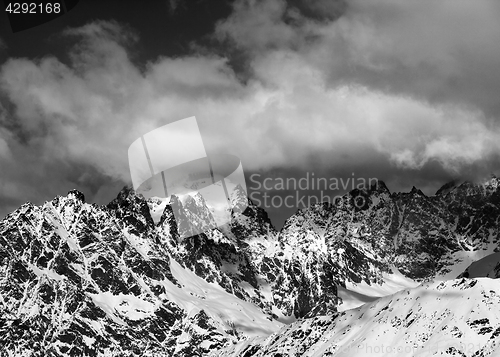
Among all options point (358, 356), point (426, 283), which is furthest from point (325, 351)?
point (426, 283)

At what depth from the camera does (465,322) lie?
547 ft

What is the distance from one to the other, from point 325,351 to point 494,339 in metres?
53.1

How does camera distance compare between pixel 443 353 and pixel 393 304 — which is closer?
pixel 443 353

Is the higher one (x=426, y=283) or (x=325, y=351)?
(x=426, y=283)

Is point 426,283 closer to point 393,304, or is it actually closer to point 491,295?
point 393,304

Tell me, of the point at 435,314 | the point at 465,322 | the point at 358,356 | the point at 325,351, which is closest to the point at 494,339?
the point at 465,322

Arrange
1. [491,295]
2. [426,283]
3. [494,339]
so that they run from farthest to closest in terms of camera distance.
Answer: [426,283]
[491,295]
[494,339]

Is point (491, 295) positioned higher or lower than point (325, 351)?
higher

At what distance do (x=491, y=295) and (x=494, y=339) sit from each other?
52.5 ft

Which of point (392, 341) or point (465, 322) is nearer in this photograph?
point (465, 322)

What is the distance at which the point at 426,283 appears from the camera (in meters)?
198

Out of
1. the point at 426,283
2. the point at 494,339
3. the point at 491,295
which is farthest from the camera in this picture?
the point at 426,283

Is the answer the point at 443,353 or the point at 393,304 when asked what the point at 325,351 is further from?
the point at 443,353

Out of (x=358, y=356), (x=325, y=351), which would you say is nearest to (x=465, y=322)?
(x=358, y=356)
